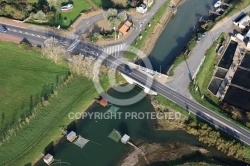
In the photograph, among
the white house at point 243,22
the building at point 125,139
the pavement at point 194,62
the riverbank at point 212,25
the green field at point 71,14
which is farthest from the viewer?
the green field at point 71,14

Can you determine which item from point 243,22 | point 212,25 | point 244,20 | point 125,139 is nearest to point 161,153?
point 125,139

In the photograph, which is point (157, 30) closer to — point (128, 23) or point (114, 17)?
point (128, 23)

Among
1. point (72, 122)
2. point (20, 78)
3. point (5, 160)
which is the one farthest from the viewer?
point (20, 78)

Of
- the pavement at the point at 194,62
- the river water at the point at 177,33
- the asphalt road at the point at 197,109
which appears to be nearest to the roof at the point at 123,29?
the river water at the point at 177,33

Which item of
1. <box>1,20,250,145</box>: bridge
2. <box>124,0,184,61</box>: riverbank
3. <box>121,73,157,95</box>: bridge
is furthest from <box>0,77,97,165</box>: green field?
<box>124,0,184,61</box>: riverbank

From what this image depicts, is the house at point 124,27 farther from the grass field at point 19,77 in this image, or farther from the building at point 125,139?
the building at point 125,139

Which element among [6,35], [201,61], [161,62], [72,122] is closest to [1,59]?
[6,35]

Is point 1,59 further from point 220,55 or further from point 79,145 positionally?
point 220,55
